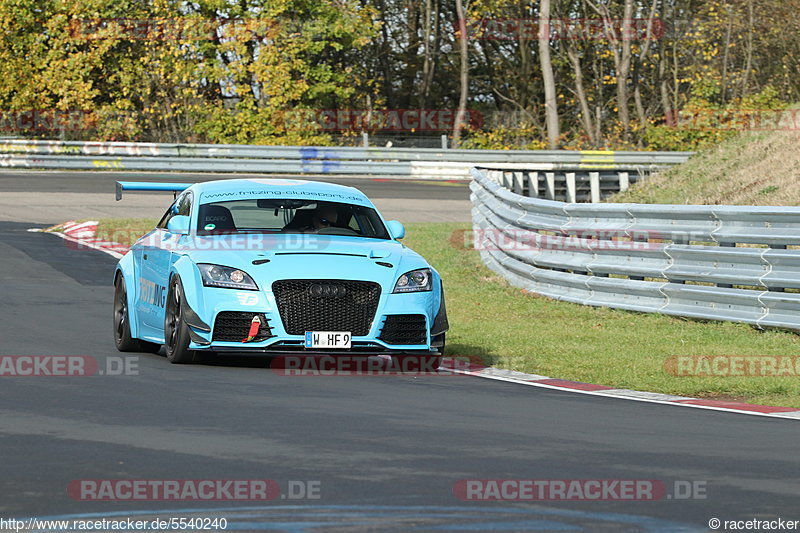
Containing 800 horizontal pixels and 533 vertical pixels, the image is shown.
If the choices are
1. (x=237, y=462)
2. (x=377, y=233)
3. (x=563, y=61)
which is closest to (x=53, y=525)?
(x=237, y=462)

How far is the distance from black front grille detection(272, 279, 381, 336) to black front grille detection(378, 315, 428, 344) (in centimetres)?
16

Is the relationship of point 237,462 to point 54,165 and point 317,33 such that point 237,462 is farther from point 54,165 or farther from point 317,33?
point 317,33

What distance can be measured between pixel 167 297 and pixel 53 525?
5.94 m

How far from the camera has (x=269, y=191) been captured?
1238 cm

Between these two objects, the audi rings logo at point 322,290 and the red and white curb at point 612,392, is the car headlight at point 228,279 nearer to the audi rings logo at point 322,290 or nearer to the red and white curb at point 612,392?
the audi rings logo at point 322,290

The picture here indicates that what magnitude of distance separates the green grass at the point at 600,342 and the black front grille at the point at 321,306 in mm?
1546

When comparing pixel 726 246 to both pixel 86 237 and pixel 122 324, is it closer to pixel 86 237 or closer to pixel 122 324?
pixel 122 324

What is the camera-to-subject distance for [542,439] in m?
7.95

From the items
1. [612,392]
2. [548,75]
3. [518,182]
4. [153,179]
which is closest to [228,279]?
[612,392]

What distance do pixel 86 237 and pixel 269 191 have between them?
511 inches

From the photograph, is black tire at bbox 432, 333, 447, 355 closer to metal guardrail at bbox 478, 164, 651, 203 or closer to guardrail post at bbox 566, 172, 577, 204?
metal guardrail at bbox 478, 164, 651, 203

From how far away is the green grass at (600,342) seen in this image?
11.0m

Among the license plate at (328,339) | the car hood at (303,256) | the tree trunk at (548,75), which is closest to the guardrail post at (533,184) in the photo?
the car hood at (303,256)

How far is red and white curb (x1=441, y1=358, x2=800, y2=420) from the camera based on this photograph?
9.69 metres
